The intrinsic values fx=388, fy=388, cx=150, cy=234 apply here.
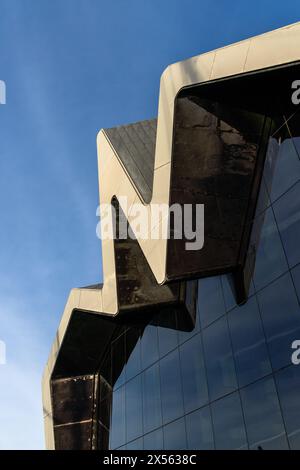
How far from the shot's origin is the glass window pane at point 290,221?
9.30 meters

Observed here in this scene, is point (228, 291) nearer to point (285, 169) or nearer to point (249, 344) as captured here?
point (249, 344)

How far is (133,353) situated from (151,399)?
8.98 ft

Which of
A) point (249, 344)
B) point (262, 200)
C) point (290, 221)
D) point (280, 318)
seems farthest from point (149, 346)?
point (290, 221)

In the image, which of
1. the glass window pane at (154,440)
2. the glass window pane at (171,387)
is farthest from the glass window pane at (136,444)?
the glass window pane at (171,387)

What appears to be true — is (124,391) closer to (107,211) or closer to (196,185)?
(107,211)

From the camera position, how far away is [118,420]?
16.7 metres

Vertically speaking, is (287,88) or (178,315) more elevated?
(287,88)

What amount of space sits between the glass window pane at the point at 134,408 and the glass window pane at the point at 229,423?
16.7 feet

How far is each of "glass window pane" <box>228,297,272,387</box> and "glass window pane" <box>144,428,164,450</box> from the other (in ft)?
15.5

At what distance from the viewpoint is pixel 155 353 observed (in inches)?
595

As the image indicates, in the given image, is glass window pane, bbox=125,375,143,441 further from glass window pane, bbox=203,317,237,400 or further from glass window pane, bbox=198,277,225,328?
glass window pane, bbox=198,277,225,328

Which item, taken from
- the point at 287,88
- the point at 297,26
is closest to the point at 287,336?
the point at 287,88

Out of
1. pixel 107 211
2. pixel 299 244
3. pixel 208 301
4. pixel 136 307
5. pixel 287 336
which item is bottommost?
pixel 287 336

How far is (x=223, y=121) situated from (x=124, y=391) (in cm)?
1207
